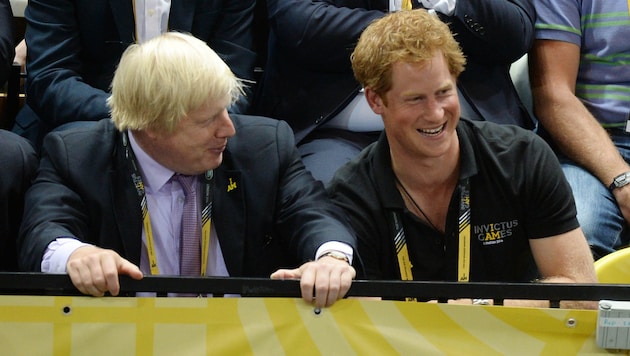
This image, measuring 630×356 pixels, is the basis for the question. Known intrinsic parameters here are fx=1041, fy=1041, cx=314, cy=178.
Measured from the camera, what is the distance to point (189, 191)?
288 cm

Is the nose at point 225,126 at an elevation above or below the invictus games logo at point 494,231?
above

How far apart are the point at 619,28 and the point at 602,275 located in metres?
1.27

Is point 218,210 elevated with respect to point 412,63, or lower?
lower

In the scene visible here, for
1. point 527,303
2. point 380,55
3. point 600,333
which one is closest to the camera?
point 600,333

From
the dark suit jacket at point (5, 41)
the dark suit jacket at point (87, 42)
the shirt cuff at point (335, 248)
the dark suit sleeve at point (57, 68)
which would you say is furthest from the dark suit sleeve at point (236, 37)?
the shirt cuff at point (335, 248)

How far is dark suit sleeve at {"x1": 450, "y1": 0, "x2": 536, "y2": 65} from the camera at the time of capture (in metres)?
3.58

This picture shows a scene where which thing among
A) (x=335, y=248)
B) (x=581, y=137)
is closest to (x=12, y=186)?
(x=335, y=248)

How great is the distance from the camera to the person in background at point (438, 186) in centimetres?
292

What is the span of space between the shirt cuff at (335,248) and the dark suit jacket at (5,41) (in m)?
1.44

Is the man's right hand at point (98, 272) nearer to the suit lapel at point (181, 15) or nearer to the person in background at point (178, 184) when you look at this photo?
the person in background at point (178, 184)

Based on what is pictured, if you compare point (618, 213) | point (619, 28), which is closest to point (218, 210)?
point (618, 213)

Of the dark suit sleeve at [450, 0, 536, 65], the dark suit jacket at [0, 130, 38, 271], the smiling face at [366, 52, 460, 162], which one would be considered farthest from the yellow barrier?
the dark suit sleeve at [450, 0, 536, 65]

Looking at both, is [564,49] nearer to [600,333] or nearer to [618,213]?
[618,213]

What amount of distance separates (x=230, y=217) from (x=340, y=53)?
0.93m
